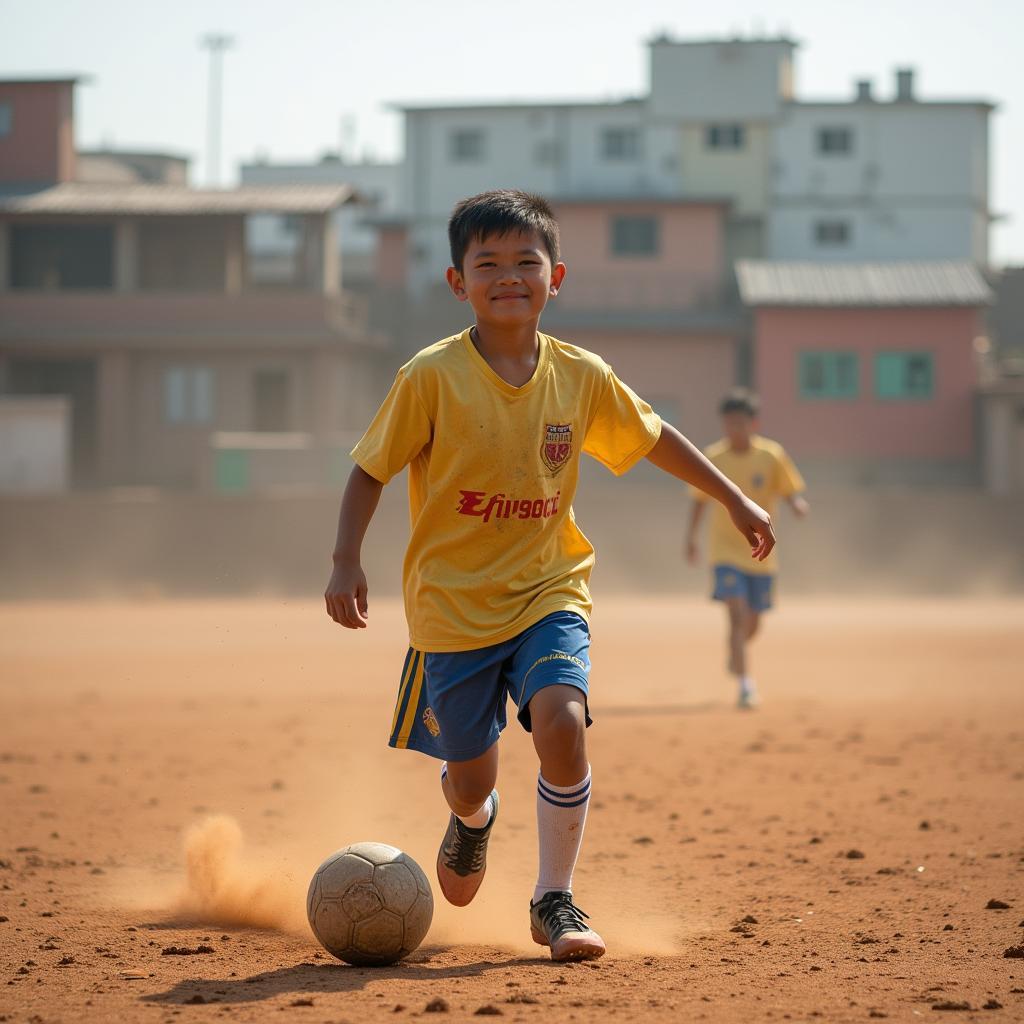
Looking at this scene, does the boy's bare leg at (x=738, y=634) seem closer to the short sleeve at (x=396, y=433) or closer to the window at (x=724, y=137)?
the short sleeve at (x=396, y=433)

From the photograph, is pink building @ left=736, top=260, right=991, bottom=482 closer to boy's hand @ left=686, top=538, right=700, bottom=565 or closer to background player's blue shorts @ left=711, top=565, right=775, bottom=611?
boy's hand @ left=686, top=538, right=700, bottom=565

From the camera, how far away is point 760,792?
758 centimetres

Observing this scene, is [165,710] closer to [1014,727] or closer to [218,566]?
[1014,727]

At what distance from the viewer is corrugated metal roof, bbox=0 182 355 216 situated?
3678 cm

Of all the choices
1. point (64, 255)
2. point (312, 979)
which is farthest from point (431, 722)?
point (64, 255)

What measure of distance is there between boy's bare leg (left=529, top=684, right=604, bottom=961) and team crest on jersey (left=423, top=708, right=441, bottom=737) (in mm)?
341

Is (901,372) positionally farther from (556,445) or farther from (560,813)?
(560,813)

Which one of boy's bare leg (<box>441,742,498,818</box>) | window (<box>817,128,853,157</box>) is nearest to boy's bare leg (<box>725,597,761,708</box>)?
boy's bare leg (<box>441,742,498,818</box>)

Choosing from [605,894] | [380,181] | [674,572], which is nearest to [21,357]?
[674,572]

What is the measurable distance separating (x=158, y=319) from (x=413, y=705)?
33.3 meters

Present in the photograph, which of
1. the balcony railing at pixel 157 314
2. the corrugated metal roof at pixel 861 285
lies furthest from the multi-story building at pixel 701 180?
the balcony railing at pixel 157 314

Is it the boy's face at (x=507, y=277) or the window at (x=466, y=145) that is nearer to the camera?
the boy's face at (x=507, y=277)

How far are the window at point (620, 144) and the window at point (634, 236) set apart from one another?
6550 millimetres

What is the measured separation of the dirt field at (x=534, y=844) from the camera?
12.9 feet
